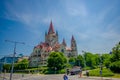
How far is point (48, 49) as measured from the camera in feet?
324

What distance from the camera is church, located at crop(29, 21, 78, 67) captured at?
94.3 meters

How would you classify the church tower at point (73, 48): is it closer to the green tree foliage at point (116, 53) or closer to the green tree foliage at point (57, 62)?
the green tree foliage at point (57, 62)

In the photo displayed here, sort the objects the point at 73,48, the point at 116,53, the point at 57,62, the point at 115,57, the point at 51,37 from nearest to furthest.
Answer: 1. the point at 116,53
2. the point at 115,57
3. the point at 57,62
4. the point at 51,37
5. the point at 73,48

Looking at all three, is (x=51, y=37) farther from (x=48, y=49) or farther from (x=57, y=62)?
(x=57, y=62)

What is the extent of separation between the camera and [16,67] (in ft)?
296

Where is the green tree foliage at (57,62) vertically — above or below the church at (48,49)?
below

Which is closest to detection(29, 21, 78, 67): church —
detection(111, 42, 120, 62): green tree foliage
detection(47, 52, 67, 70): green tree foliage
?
detection(47, 52, 67, 70): green tree foliage

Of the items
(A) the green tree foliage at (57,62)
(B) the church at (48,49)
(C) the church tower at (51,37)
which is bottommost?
(A) the green tree foliage at (57,62)

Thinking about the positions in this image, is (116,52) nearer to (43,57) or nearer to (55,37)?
(43,57)

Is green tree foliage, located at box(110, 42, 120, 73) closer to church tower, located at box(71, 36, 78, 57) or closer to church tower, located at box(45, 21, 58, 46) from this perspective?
church tower, located at box(71, 36, 78, 57)

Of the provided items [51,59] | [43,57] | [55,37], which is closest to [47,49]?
[43,57]

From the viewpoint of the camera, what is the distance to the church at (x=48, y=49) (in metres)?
94.3

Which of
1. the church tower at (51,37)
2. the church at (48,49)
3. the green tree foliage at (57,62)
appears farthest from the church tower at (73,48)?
the green tree foliage at (57,62)

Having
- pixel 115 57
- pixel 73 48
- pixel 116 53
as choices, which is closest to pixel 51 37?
pixel 73 48
